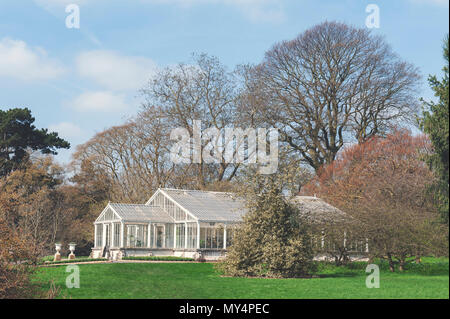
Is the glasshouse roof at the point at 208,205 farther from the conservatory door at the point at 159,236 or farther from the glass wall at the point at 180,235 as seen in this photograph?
Result: the conservatory door at the point at 159,236

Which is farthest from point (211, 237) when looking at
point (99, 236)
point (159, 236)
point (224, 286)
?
point (224, 286)

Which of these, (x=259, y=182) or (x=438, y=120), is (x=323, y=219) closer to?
(x=259, y=182)

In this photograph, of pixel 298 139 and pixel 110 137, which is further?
pixel 110 137

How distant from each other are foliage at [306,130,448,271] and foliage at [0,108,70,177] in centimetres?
1854

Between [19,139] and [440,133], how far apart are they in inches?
1322

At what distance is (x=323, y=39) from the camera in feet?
114

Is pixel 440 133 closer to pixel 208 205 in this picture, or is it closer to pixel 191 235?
pixel 191 235

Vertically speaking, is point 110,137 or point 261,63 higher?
point 261,63

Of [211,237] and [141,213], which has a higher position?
[141,213]

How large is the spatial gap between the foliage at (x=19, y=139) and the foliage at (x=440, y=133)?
32.3 m

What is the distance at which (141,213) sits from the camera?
31.3 m
